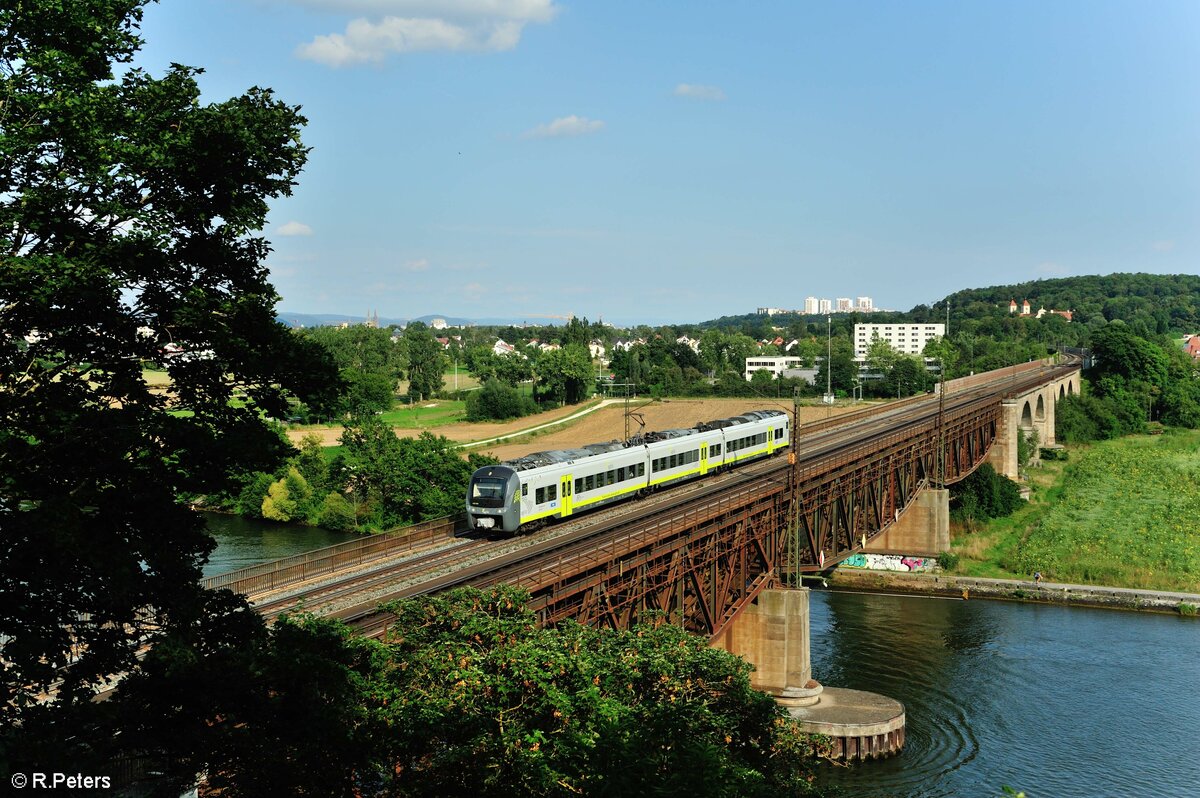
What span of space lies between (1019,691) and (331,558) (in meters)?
33.1

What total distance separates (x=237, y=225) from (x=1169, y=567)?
73740 mm

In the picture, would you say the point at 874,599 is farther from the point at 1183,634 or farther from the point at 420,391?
the point at 420,391

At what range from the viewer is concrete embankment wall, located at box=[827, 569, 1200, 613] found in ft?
220

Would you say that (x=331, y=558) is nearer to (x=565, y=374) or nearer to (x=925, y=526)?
(x=925, y=526)

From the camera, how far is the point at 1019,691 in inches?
1959

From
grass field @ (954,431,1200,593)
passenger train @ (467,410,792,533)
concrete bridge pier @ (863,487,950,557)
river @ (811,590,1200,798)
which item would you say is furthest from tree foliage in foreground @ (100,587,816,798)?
grass field @ (954,431,1200,593)

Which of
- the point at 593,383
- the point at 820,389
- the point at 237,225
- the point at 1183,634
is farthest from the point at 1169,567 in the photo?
the point at 593,383

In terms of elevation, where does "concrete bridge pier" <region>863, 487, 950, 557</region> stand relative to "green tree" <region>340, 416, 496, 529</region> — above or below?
below

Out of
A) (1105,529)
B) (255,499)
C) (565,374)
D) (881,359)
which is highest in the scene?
(881,359)

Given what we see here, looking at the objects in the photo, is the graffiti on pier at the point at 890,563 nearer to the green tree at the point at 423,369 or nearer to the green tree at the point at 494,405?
the green tree at the point at 494,405

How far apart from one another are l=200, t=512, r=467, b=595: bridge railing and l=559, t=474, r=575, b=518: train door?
14.5 ft

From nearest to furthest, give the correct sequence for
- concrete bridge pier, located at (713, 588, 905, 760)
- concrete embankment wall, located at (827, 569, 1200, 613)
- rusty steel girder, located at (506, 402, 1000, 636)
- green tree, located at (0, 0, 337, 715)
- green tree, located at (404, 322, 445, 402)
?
1. green tree, located at (0, 0, 337, 715)
2. rusty steel girder, located at (506, 402, 1000, 636)
3. concrete bridge pier, located at (713, 588, 905, 760)
4. concrete embankment wall, located at (827, 569, 1200, 613)
5. green tree, located at (404, 322, 445, 402)

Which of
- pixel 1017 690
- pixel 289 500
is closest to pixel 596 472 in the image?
pixel 1017 690

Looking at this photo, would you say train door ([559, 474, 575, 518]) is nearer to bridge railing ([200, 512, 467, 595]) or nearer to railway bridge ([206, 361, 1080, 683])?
railway bridge ([206, 361, 1080, 683])
